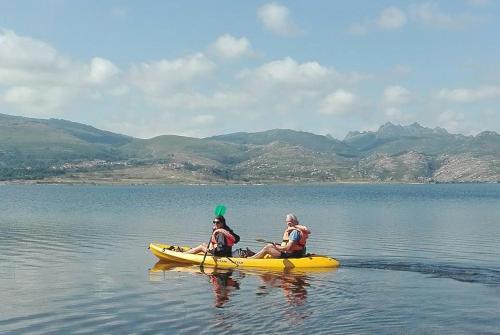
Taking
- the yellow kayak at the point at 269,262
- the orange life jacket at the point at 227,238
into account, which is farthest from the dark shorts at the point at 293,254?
the orange life jacket at the point at 227,238

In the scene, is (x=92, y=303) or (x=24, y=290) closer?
(x=92, y=303)

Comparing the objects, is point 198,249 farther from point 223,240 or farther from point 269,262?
point 269,262

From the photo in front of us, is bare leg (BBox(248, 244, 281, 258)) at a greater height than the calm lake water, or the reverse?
bare leg (BBox(248, 244, 281, 258))

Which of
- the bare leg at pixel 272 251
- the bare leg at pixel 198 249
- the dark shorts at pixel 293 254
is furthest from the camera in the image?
the bare leg at pixel 198 249

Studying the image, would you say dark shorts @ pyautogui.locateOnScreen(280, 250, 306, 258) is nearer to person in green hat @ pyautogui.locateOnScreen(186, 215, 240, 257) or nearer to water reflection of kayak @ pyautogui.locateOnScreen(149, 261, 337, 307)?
water reflection of kayak @ pyautogui.locateOnScreen(149, 261, 337, 307)

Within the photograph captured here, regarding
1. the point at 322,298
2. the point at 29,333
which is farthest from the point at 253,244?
the point at 29,333

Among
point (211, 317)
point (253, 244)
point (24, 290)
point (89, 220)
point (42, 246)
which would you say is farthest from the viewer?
point (89, 220)

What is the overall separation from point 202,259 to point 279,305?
39.8 ft

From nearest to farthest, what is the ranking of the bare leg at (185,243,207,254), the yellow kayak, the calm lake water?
1. the calm lake water
2. the yellow kayak
3. the bare leg at (185,243,207,254)

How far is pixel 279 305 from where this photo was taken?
24891 millimetres

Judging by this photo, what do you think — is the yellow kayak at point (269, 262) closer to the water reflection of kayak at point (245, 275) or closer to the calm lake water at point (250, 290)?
the water reflection of kayak at point (245, 275)

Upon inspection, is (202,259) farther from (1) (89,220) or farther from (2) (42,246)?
(1) (89,220)

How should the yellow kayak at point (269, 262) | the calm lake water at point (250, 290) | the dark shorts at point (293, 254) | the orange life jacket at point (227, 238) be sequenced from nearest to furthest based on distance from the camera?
1. the calm lake water at point (250, 290)
2. the yellow kayak at point (269, 262)
3. the dark shorts at point (293, 254)
4. the orange life jacket at point (227, 238)

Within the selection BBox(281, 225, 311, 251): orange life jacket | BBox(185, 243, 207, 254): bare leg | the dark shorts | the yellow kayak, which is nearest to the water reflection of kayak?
the yellow kayak
